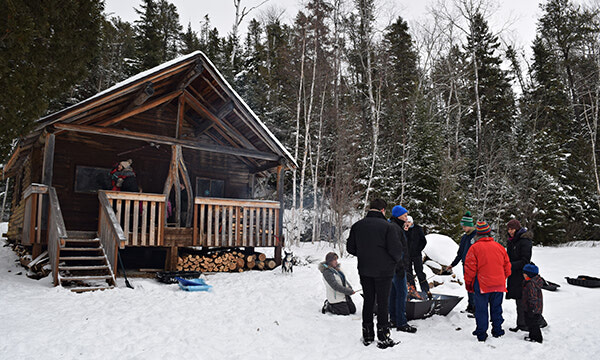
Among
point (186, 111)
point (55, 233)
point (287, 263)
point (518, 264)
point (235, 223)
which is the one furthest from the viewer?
point (186, 111)

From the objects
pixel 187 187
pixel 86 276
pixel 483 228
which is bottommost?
pixel 86 276

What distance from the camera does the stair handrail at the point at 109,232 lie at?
24.8 ft

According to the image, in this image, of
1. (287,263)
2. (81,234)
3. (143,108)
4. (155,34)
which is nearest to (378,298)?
(287,263)

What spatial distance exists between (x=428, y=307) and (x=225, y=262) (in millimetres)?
6154

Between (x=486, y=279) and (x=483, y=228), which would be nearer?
(x=486, y=279)

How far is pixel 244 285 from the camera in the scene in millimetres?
8500

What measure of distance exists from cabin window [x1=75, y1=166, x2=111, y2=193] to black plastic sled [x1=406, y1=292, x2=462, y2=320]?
898cm

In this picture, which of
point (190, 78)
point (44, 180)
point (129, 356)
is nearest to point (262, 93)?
point (190, 78)

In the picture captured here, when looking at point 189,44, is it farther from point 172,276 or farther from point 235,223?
point 172,276

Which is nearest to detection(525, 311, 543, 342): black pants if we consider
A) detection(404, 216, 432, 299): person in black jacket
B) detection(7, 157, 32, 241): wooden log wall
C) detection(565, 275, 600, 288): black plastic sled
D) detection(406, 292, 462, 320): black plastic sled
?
detection(406, 292, 462, 320): black plastic sled

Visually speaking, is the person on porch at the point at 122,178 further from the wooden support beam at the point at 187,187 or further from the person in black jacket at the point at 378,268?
the person in black jacket at the point at 378,268

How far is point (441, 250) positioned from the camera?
10.2m

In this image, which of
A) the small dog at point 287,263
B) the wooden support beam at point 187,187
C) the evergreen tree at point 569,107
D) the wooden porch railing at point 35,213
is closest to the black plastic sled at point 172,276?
the wooden support beam at point 187,187

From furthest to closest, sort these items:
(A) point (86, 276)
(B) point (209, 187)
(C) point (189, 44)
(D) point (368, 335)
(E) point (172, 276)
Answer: (C) point (189, 44), (B) point (209, 187), (E) point (172, 276), (A) point (86, 276), (D) point (368, 335)
